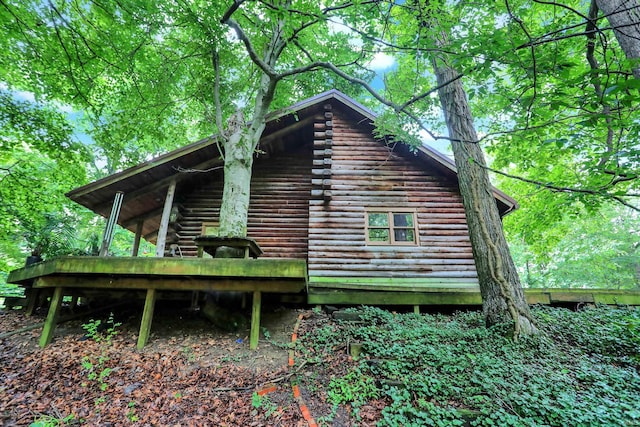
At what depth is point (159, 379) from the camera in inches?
157

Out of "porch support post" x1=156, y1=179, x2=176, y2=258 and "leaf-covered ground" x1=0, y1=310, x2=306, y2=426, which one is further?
"porch support post" x1=156, y1=179, x2=176, y2=258

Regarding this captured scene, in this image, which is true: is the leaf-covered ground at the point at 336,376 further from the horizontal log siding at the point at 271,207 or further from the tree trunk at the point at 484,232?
the horizontal log siding at the point at 271,207

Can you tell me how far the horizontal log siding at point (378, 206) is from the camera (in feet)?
28.5

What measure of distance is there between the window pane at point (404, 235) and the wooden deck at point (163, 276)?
16.8ft

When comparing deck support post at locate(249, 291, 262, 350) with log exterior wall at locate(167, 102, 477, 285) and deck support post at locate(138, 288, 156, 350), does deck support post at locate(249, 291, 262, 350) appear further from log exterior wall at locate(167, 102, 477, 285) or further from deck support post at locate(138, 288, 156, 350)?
log exterior wall at locate(167, 102, 477, 285)

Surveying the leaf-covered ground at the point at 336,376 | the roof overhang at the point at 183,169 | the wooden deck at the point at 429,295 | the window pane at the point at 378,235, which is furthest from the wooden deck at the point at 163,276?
the window pane at the point at 378,235

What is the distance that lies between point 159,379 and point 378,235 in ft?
22.2

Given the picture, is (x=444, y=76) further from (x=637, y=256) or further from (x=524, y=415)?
(x=637, y=256)

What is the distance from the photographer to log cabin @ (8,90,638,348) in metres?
8.56

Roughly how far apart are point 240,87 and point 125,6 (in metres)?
4.10

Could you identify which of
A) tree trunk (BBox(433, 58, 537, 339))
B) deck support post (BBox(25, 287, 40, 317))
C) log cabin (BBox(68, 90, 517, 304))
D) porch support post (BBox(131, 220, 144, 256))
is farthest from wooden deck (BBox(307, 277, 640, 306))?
porch support post (BBox(131, 220, 144, 256))

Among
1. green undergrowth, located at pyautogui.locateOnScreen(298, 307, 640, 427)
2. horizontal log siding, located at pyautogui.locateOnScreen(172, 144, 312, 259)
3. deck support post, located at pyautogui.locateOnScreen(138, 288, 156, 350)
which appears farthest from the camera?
horizontal log siding, located at pyautogui.locateOnScreen(172, 144, 312, 259)

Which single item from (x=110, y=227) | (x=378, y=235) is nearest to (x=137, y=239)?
(x=110, y=227)

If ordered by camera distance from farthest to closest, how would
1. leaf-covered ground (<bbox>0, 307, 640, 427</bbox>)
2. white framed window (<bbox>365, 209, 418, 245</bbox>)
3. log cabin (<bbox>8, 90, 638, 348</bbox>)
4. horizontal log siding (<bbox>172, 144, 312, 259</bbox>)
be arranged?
horizontal log siding (<bbox>172, 144, 312, 259</bbox>) < white framed window (<bbox>365, 209, 418, 245</bbox>) < log cabin (<bbox>8, 90, 638, 348</bbox>) < leaf-covered ground (<bbox>0, 307, 640, 427</bbox>)
